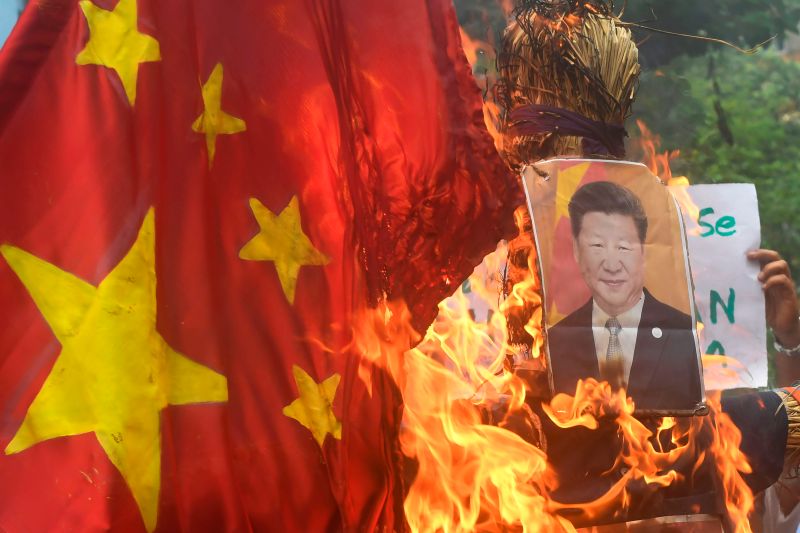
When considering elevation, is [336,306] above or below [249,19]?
below

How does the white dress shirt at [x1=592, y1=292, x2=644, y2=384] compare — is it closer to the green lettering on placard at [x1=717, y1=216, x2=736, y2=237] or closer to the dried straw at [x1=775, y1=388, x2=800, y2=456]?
the dried straw at [x1=775, y1=388, x2=800, y2=456]

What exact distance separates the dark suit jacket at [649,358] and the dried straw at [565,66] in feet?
1.53

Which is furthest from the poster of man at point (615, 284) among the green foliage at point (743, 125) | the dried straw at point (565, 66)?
the green foliage at point (743, 125)

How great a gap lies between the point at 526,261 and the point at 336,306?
895mm

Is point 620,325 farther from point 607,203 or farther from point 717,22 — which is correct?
point 717,22

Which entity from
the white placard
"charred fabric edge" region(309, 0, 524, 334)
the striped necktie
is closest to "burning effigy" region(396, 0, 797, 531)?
the striped necktie

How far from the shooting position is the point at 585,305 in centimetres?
215

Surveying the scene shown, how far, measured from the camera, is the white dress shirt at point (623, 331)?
7.01 ft

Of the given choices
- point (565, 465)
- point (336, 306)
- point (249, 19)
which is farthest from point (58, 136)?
point (565, 465)

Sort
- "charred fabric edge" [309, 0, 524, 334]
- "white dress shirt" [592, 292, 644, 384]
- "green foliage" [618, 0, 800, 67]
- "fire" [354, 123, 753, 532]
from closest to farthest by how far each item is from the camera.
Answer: "charred fabric edge" [309, 0, 524, 334], "fire" [354, 123, 753, 532], "white dress shirt" [592, 292, 644, 384], "green foliage" [618, 0, 800, 67]

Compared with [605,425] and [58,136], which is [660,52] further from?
[58,136]

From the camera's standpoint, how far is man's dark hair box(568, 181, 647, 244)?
7.23ft

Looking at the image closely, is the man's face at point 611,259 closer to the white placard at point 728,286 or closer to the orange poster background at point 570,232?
the orange poster background at point 570,232

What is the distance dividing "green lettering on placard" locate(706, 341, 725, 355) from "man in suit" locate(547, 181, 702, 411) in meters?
0.55
